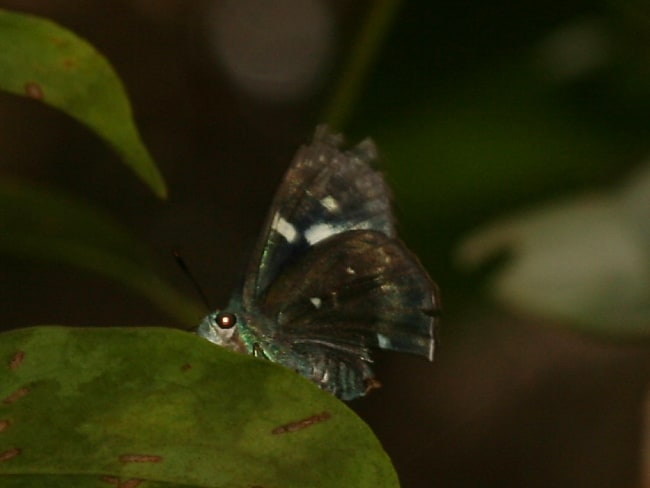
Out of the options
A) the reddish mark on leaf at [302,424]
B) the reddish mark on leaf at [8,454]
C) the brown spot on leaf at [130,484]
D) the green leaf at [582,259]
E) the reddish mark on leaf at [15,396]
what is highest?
the green leaf at [582,259]

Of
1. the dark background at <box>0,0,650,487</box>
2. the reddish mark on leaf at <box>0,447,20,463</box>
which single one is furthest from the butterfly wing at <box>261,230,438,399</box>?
the reddish mark on leaf at <box>0,447,20,463</box>

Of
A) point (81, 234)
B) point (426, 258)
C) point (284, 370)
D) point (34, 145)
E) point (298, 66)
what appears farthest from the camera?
point (298, 66)

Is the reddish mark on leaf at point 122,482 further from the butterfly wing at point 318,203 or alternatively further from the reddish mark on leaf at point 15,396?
the butterfly wing at point 318,203

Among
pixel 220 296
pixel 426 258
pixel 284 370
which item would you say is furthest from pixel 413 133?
pixel 220 296

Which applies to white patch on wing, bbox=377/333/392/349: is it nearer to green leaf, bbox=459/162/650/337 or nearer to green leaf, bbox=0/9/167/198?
green leaf, bbox=0/9/167/198

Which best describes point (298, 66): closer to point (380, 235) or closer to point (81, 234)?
point (81, 234)

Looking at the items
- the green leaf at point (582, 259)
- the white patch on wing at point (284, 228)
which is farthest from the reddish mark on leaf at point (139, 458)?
the green leaf at point (582, 259)
